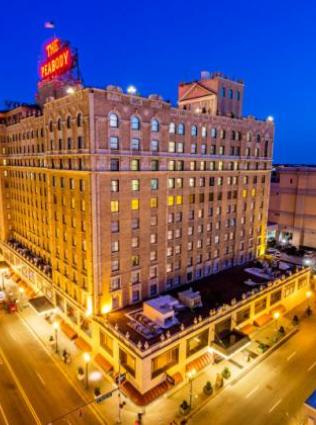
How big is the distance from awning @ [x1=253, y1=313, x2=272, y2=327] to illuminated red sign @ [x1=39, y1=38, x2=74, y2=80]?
57129mm

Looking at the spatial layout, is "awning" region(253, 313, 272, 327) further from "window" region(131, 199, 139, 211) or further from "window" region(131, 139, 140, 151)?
"window" region(131, 139, 140, 151)

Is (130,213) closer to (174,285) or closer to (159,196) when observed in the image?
(159,196)

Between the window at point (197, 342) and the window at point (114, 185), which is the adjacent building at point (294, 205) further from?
the window at point (114, 185)

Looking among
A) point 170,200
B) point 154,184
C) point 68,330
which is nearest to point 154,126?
point 154,184

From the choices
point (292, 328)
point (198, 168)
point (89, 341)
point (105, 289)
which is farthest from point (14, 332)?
point (292, 328)

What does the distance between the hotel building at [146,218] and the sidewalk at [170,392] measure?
1.76 m

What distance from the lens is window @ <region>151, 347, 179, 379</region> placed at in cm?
3876

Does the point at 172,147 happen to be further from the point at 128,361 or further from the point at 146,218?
the point at 128,361

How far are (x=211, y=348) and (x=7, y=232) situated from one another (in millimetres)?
64579

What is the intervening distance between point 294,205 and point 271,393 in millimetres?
69617

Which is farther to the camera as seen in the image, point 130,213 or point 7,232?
point 7,232

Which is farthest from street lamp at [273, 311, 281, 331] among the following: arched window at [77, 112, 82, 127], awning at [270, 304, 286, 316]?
arched window at [77, 112, 82, 127]

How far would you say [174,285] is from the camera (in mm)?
55438

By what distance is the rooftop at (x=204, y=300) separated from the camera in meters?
41.2
